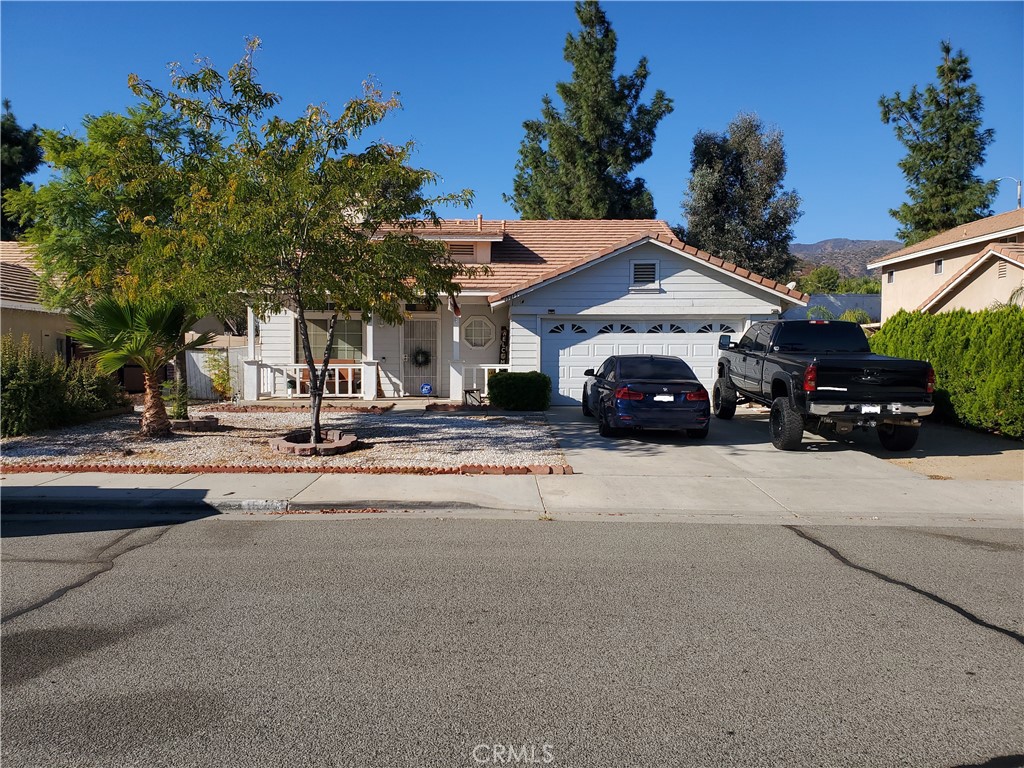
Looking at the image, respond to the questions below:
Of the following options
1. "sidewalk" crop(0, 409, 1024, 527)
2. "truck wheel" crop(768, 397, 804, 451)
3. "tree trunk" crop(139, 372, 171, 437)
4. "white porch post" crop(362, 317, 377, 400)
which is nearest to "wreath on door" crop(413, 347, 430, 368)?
"white porch post" crop(362, 317, 377, 400)

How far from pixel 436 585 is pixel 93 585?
264 centimetres

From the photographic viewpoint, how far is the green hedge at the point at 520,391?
56.0 feet

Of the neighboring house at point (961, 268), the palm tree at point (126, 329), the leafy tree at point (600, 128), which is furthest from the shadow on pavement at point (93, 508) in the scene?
the leafy tree at point (600, 128)

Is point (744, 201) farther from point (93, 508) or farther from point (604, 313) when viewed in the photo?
point (93, 508)

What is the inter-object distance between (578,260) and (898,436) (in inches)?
330

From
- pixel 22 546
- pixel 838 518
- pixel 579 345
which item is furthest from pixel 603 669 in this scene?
pixel 579 345

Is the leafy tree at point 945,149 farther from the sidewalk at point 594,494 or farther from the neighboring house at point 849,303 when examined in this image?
the sidewalk at point 594,494

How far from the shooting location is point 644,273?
1820cm

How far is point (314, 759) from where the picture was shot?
11.3ft

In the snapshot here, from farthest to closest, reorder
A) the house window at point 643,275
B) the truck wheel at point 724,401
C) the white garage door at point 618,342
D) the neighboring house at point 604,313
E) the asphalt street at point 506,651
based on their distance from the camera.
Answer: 1. the white garage door at point 618,342
2. the house window at point 643,275
3. the neighboring house at point 604,313
4. the truck wheel at point 724,401
5. the asphalt street at point 506,651

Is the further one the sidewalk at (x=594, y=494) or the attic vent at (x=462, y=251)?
the attic vent at (x=462, y=251)

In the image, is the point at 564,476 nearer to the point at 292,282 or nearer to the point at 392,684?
the point at 292,282

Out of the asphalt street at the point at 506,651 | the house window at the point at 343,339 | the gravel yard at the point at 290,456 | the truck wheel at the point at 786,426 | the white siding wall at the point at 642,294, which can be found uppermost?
the white siding wall at the point at 642,294

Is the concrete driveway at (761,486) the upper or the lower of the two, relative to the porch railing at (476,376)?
lower
